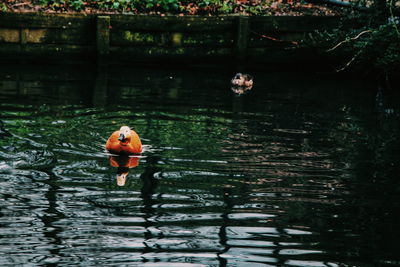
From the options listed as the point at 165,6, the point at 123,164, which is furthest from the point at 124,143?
the point at 165,6

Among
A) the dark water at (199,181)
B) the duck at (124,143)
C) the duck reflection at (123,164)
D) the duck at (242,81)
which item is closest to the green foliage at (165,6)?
the duck at (242,81)

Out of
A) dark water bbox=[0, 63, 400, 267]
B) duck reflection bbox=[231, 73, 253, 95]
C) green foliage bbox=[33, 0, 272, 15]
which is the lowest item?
dark water bbox=[0, 63, 400, 267]

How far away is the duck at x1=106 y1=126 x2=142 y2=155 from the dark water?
142 millimetres

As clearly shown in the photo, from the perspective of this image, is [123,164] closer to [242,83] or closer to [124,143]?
[124,143]

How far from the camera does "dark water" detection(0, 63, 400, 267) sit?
192 inches

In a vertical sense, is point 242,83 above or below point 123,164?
above

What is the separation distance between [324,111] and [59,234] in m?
7.34

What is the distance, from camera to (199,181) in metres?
6.73

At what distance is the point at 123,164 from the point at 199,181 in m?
1.15

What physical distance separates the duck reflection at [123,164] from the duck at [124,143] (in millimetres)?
75

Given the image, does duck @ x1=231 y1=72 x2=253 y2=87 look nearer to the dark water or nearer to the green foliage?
the dark water

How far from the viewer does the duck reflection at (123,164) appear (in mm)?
6953

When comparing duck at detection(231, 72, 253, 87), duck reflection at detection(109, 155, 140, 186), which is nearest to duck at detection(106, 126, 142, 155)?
duck reflection at detection(109, 155, 140, 186)

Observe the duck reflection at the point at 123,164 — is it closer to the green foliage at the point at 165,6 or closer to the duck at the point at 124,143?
the duck at the point at 124,143
